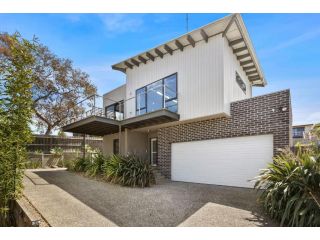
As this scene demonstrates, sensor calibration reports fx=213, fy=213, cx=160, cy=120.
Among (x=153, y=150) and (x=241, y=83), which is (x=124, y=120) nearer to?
(x=153, y=150)

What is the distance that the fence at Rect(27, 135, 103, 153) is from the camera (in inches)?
719

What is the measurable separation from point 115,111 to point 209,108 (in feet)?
27.5

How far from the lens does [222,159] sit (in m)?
9.64

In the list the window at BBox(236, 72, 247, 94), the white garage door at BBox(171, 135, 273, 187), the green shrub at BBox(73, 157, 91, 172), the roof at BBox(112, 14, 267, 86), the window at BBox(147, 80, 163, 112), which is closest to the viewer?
the white garage door at BBox(171, 135, 273, 187)

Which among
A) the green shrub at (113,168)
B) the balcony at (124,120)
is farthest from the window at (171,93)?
the green shrub at (113,168)

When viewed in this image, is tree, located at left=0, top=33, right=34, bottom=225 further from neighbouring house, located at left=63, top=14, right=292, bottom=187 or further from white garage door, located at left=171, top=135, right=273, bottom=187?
white garage door, located at left=171, top=135, right=273, bottom=187

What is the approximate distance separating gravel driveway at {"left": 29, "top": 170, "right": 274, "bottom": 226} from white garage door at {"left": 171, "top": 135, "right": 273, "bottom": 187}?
1167mm

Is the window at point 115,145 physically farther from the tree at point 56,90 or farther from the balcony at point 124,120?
the tree at point 56,90

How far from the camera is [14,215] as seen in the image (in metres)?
5.96

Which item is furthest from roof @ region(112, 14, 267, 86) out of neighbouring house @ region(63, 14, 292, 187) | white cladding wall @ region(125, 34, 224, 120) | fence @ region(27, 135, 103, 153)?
fence @ region(27, 135, 103, 153)
